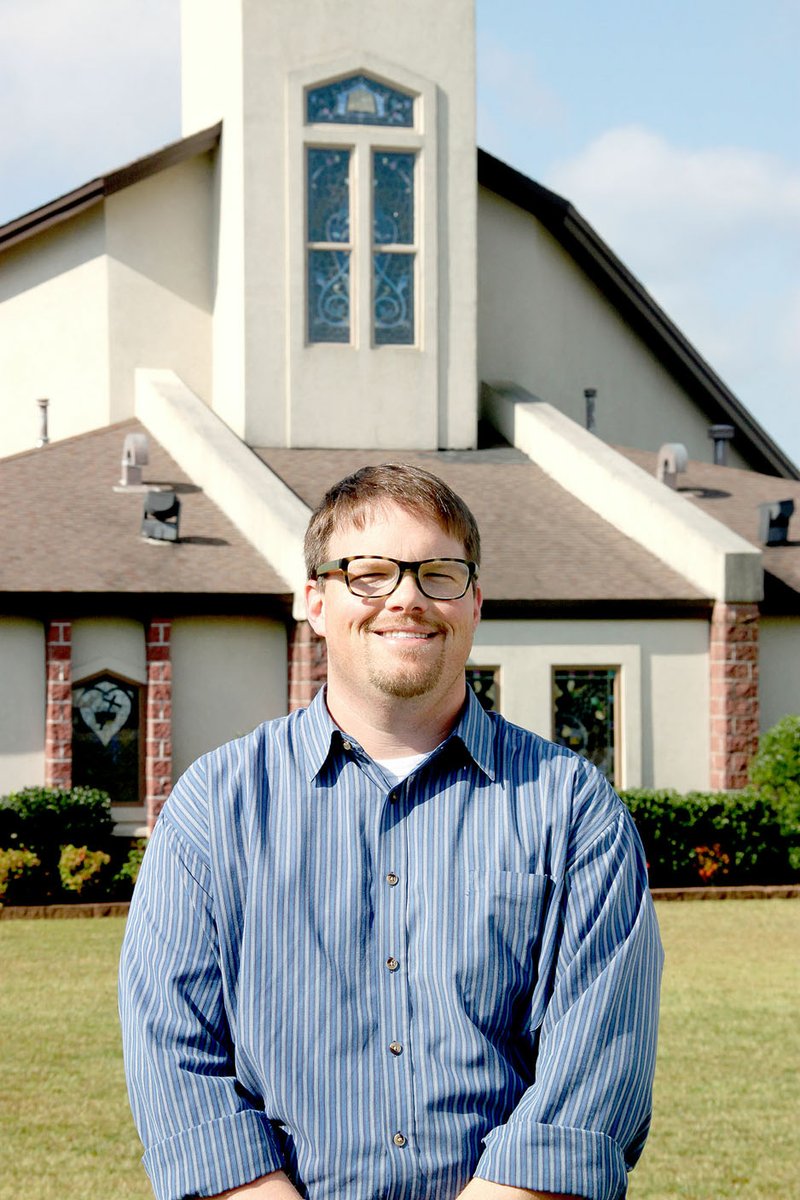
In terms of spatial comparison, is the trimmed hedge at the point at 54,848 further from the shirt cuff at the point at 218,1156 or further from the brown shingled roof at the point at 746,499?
the shirt cuff at the point at 218,1156

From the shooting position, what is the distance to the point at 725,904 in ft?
65.0

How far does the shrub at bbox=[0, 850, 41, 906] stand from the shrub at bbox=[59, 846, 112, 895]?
1.08 feet

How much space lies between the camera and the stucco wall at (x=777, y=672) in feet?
76.6

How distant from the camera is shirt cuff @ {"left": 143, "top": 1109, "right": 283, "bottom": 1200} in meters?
3.66

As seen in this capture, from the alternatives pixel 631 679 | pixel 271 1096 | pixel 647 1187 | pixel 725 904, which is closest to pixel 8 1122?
pixel 647 1187

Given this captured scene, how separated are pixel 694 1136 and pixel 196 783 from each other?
21.0 ft

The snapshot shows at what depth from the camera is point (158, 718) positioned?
21031 millimetres

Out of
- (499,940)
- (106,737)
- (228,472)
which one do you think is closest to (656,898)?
(106,737)

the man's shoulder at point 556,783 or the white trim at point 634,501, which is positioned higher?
the white trim at point 634,501

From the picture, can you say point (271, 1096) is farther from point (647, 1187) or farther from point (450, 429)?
point (450, 429)

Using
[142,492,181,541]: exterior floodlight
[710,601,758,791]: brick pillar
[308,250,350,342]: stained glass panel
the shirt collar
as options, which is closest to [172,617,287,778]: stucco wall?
[142,492,181,541]: exterior floodlight

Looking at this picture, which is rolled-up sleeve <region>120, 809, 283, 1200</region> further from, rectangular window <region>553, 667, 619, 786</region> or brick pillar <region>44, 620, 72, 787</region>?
rectangular window <region>553, 667, 619, 786</region>

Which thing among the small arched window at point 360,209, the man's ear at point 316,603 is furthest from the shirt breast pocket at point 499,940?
the small arched window at point 360,209

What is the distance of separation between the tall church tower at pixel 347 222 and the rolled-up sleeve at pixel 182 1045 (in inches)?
872
